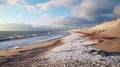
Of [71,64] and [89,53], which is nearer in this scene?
[71,64]

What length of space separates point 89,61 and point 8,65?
32.2ft

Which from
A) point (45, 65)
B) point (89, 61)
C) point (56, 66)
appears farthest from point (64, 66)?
point (89, 61)

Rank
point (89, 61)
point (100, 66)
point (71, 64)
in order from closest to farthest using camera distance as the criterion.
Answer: point (100, 66) < point (71, 64) < point (89, 61)

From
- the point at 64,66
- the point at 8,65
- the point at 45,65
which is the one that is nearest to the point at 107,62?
the point at 64,66

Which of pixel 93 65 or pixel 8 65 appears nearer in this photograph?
pixel 93 65

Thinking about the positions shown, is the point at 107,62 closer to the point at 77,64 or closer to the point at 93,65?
the point at 93,65

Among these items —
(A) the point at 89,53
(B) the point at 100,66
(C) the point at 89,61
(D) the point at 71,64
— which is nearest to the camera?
(B) the point at 100,66

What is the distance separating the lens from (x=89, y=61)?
19.6m

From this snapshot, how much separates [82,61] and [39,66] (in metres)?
5.15

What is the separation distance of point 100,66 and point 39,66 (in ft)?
21.5

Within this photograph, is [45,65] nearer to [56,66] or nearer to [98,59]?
[56,66]

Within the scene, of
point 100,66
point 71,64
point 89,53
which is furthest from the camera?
point 89,53

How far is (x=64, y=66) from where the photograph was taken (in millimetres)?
17859

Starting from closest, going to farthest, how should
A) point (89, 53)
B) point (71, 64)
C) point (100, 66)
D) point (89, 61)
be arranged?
point (100, 66), point (71, 64), point (89, 61), point (89, 53)
